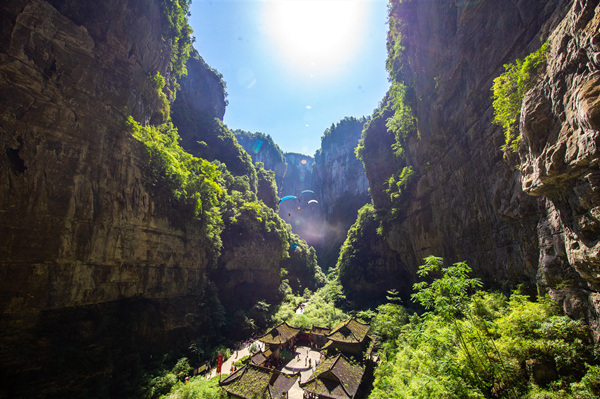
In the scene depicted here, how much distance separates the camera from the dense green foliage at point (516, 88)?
756 centimetres

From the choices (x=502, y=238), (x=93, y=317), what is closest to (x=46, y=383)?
(x=93, y=317)

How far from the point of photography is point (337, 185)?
77938 mm

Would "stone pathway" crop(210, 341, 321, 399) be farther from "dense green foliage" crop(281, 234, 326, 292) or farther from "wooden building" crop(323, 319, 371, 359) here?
"dense green foliage" crop(281, 234, 326, 292)

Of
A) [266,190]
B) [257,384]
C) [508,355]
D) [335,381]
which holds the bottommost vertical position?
[335,381]

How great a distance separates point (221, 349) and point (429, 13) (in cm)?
3224

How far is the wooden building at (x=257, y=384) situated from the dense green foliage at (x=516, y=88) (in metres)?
15.1

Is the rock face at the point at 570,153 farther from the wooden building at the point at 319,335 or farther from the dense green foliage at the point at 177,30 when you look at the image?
the dense green foliage at the point at 177,30

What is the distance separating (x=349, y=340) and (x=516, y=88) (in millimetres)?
17689

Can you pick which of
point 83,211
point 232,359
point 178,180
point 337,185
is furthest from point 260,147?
point 83,211

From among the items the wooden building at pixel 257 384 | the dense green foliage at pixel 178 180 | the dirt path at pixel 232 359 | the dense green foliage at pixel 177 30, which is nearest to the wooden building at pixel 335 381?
the wooden building at pixel 257 384

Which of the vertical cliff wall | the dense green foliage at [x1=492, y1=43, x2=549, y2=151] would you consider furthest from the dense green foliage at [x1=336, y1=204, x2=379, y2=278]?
the dense green foliage at [x1=492, y1=43, x2=549, y2=151]

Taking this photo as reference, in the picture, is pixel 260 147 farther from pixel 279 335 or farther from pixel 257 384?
pixel 257 384

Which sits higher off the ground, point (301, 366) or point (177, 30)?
point (177, 30)

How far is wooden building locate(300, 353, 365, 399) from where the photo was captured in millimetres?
12406
